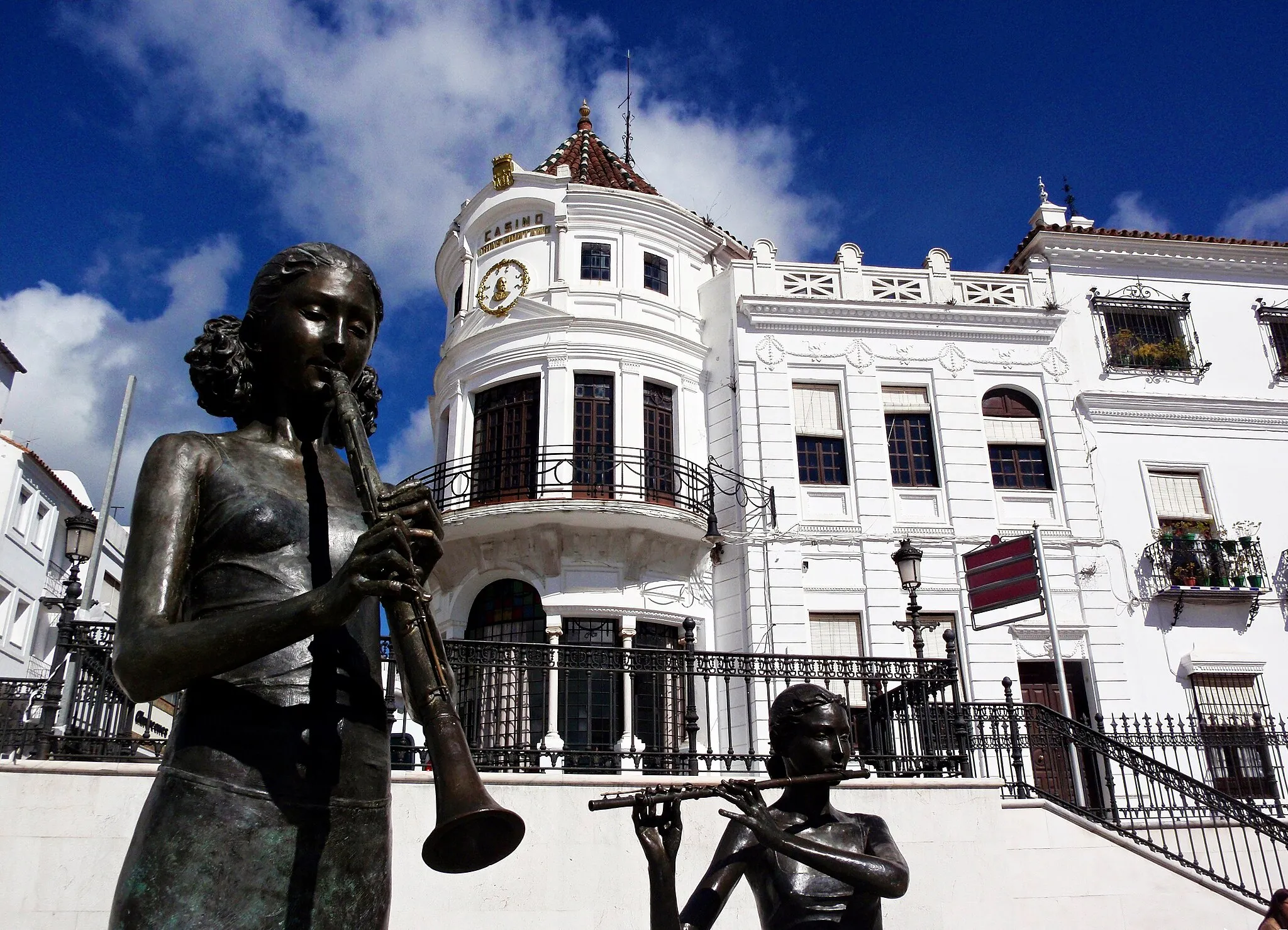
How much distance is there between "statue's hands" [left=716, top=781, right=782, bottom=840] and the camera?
3361 millimetres

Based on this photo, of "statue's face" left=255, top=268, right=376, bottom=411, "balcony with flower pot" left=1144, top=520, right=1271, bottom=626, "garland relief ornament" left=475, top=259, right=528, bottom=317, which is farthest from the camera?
"garland relief ornament" left=475, top=259, right=528, bottom=317

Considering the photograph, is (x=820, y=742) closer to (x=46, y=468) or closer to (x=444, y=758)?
(x=444, y=758)

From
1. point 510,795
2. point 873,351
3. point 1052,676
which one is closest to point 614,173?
point 873,351

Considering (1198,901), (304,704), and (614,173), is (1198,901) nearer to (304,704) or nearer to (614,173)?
(304,704)

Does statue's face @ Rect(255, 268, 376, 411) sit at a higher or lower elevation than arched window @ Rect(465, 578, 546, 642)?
lower

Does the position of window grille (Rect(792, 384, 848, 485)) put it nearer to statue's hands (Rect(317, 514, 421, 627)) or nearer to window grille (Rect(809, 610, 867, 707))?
window grille (Rect(809, 610, 867, 707))

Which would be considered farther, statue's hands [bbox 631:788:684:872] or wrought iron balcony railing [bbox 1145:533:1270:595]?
wrought iron balcony railing [bbox 1145:533:1270:595]

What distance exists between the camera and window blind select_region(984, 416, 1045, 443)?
19406 millimetres

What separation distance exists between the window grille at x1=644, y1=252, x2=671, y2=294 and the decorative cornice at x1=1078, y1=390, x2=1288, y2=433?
8938 millimetres

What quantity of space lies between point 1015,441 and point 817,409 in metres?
4.08

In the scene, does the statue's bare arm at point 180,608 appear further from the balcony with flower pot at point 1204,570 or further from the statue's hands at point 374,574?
the balcony with flower pot at point 1204,570

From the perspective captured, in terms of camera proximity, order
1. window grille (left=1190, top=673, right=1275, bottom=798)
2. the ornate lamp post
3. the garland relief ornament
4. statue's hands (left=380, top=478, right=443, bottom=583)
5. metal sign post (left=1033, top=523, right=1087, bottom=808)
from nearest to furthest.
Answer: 1. statue's hands (left=380, top=478, right=443, bottom=583)
2. the ornate lamp post
3. metal sign post (left=1033, top=523, right=1087, bottom=808)
4. window grille (left=1190, top=673, right=1275, bottom=798)
5. the garland relief ornament

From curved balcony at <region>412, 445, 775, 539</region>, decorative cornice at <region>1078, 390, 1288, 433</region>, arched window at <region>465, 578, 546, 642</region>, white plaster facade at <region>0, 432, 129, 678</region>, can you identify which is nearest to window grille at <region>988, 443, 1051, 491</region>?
decorative cornice at <region>1078, 390, 1288, 433</region>

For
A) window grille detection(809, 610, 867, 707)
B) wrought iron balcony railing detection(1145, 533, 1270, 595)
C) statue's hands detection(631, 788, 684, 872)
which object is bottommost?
statue's hands detection(631, 788, 684, 872)
